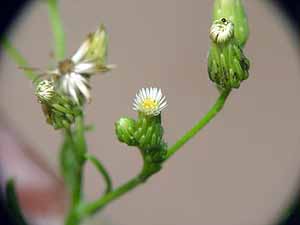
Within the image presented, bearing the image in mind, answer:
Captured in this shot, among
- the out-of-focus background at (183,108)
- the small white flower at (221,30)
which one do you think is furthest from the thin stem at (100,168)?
the out-of-focus background at (183,108)

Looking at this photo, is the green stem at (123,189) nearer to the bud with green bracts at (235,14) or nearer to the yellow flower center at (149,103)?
the yellow flower center at (149,103)

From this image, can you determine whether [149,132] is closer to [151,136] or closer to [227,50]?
[151,136]

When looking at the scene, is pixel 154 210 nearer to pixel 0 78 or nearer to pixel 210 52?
pixel 0 78

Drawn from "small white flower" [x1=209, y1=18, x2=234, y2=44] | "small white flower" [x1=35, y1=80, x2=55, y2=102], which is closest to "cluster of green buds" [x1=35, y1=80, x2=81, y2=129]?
"small white flower" [x1=35, y1=80, x2=55, y2=102]

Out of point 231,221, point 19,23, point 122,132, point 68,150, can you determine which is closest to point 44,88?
point 122,132

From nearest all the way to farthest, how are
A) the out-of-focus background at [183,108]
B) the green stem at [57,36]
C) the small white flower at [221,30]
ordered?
the small white flower at [221,30] → the green stem at [57,36] → the out-of-focus background at [183,108]

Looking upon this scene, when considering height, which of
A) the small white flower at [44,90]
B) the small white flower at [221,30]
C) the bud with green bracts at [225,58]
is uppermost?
the small white flower at [221,30]
